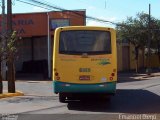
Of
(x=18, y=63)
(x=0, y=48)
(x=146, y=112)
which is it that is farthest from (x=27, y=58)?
(x=146, y=112)

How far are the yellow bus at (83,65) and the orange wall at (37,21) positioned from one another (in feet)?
78.5

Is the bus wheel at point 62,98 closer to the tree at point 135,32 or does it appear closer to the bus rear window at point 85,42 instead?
the bus rear window at point 85,42

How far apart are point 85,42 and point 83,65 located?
0.94m

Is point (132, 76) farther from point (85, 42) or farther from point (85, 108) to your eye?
point (85, 108)

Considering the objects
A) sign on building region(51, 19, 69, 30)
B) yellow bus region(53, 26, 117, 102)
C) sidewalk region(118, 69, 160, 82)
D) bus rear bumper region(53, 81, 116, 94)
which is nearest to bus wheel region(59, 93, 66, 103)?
yellow bus region(53, 26, 117, 102)

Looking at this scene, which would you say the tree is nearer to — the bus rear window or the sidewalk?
the sidewalk

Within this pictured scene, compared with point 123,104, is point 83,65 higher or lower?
higher

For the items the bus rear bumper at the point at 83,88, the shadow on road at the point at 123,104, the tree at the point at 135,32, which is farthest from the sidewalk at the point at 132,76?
the bus rear bumper at the point at 83,88

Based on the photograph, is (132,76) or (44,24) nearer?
(44,24)

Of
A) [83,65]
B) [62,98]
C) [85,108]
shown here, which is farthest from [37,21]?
[85,108]

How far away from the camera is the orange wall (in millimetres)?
42312

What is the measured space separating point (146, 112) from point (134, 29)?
128 ft

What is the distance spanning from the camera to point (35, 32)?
4322 cm

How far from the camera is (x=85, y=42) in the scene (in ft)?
59.9
